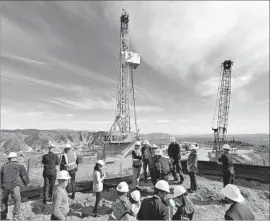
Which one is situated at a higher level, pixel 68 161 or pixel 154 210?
pixel 68 161

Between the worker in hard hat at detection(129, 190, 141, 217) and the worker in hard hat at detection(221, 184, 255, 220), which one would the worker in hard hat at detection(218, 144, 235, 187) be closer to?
the worker in hard hat at detection(221, 184, 255, 220)

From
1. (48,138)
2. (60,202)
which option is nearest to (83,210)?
(60,202)

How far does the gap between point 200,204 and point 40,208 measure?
540cm

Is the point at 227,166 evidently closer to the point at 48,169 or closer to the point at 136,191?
the point at 136,191

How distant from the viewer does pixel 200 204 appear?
722cm

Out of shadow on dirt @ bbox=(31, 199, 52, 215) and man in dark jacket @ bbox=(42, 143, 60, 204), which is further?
man in dark jacket @ bbox=(42, 143, 60, 204)

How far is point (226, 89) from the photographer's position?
43.7m

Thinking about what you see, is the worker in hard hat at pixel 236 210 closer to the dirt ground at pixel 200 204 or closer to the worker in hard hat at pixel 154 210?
the worker in hard hat at pixel 154 210

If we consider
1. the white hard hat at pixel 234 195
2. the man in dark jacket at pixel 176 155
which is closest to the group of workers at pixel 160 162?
the man in dark jacket at pixel 176 155

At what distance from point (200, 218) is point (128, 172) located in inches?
209

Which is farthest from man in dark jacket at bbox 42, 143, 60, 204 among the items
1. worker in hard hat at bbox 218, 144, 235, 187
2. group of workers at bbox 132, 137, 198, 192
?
worker in hard hat at bbox 218, 144, 235, 187

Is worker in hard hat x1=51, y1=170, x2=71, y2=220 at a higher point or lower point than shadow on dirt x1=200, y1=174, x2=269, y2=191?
higher

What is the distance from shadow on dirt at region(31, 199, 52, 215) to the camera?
6164 mm

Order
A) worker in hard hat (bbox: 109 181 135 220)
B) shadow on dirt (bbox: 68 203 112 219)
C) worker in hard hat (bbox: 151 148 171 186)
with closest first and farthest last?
worker in hard hat (bbox: 109 181 135 220) < shadow on dirt (bbox: 68 203 112 219) < worker in hard hat (bbox: 151 148 171 186)
